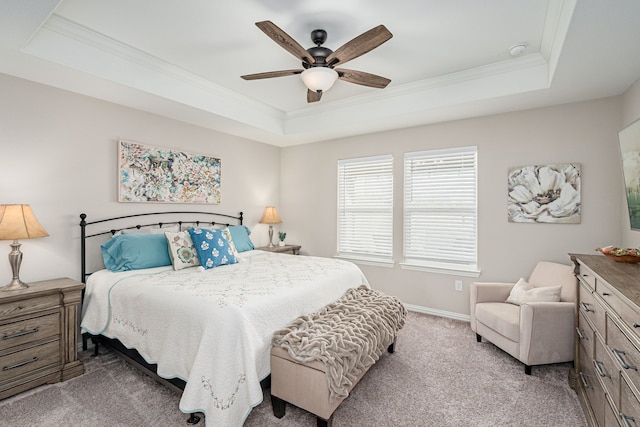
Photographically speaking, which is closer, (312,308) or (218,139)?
(312,308)

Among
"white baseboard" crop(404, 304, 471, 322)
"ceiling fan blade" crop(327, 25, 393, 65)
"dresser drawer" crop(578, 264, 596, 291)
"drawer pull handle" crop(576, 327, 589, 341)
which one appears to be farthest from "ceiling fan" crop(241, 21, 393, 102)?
"white baseboard" crop(404, 304, 471, 322)

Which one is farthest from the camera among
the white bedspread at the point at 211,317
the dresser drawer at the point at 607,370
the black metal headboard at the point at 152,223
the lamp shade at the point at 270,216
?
the lamp shade at the point at 270,216

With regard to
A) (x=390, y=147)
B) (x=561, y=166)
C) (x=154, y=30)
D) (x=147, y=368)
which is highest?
(x=154, y=30)

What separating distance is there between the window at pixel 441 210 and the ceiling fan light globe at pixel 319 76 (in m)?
2.00

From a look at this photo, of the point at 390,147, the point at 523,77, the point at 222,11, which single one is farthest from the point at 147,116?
the point at 523,77

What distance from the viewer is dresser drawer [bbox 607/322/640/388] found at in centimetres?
123

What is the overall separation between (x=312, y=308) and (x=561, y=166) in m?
2.91

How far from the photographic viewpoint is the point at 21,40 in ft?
6.93

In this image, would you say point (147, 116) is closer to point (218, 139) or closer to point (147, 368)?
point (218, 139)

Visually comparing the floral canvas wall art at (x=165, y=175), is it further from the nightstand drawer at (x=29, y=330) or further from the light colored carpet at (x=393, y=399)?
the light colored carpet at (x=393, y=399)

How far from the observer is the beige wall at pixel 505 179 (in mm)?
3031

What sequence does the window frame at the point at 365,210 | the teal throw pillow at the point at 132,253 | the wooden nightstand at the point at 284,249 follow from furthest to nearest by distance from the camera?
the wooden nightstand at the point at 284,249 → the window frame at the point at 365,210 → the teal throw pillow at the point at 132,253

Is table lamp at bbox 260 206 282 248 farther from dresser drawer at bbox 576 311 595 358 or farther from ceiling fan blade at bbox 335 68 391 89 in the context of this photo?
dresser drawer at bbox 576 311 595 358

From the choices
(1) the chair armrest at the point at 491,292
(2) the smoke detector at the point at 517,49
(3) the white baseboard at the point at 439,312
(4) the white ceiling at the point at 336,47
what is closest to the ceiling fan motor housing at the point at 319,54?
(4) the white ceiling at the point at 336,47
